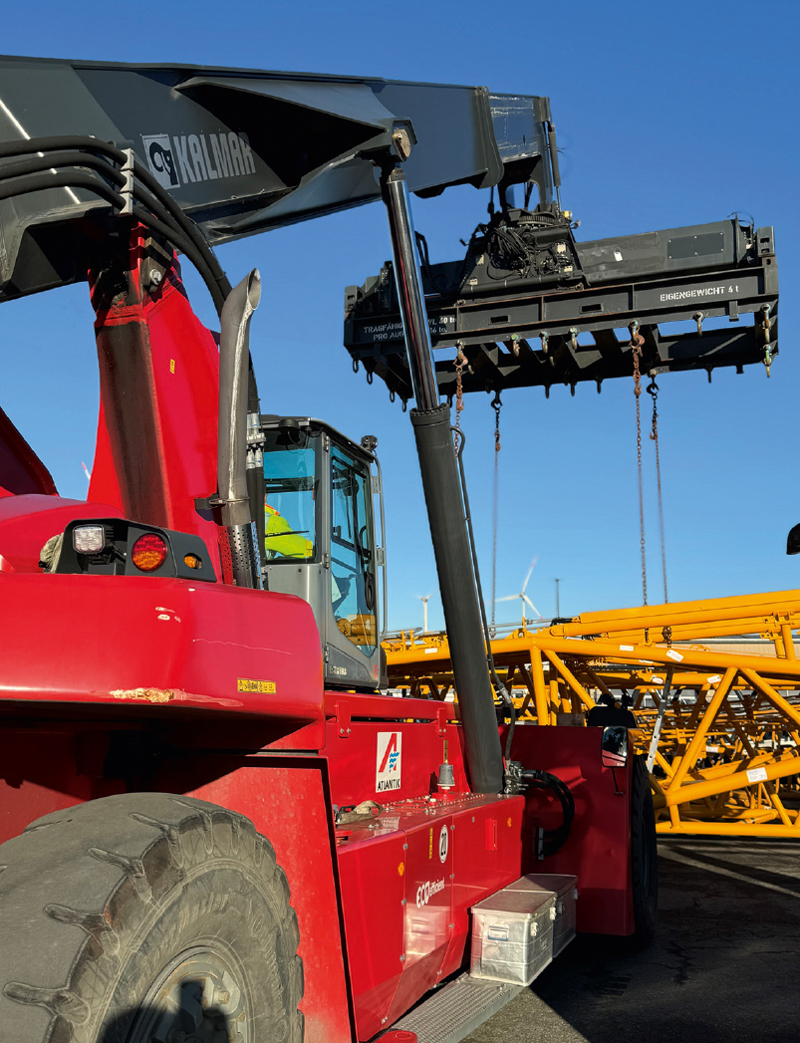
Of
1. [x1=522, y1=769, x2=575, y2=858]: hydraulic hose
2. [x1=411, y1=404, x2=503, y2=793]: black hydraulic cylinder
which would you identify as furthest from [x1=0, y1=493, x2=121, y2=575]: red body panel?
[x1=522, y1=769, x2=575, y2=858]: hydraulic hose

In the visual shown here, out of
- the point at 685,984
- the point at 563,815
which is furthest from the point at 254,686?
the point at 685,984

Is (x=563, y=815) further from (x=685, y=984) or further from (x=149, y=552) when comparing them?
(x=149, y=552)

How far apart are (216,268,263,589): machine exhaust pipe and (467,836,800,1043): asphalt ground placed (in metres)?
3.46

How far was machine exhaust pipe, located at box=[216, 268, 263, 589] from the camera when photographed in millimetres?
2830

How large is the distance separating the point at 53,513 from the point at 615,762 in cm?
453

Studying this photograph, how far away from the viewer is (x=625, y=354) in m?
12.1

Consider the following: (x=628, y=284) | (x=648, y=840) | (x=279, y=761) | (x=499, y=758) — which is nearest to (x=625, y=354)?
(x=628, y=284)

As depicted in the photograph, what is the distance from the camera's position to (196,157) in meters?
4.00

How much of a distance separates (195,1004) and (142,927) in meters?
0.34

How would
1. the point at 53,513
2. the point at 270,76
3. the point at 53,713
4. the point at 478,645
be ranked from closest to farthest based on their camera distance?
the point at 53,713 < the point at 53,513 < the point at 270,76 < the point at 478,645

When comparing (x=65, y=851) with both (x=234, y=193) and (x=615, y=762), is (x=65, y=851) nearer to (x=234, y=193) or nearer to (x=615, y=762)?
(x=234, y=193)

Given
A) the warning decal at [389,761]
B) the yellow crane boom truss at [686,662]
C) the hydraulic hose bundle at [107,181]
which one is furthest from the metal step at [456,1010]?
the yellow crane boom truss at [686,662]

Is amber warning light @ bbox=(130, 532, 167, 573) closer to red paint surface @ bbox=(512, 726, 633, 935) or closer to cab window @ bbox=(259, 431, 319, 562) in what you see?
cab window @ bbox=(259, 431, 319, 562)

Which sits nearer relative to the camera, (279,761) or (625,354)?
(279,761)
